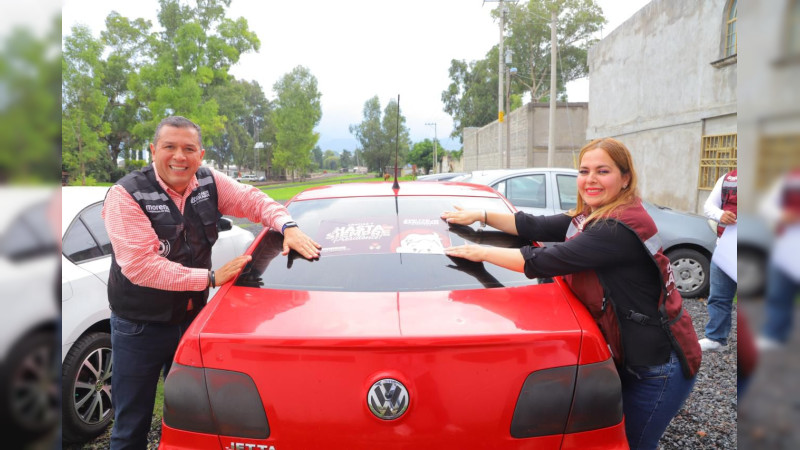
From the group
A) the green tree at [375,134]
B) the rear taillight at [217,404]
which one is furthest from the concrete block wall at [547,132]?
the green tree at [375,134]

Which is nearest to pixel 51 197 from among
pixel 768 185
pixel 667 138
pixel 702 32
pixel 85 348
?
pixel 768 185

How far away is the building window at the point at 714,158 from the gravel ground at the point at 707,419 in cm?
647

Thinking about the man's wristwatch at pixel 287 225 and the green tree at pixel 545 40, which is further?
the green tree at pixel 545 40

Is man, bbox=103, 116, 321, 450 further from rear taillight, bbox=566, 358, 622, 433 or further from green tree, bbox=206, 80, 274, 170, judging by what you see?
green tree, bbox=206, 80, 274, 170

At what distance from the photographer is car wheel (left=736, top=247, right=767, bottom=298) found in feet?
1.19

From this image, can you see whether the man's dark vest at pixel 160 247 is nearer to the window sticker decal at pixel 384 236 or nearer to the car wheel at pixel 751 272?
the window sticker decal at pixel 384 236

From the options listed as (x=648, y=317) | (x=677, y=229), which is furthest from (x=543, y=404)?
(x=677, y=229)

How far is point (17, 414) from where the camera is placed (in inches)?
16.8

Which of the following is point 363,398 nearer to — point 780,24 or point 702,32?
point 780,24

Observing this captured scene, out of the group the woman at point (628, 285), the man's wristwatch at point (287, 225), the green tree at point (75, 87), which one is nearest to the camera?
the green tree at point (75, 87)

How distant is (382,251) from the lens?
2.25m

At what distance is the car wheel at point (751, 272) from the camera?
14.3 inches

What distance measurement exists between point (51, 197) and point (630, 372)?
1.95 meters

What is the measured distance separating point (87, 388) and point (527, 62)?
154 feet
